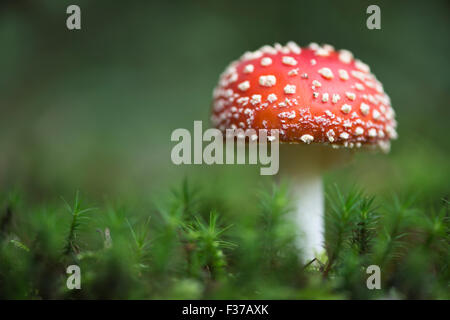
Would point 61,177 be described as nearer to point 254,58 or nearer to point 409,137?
point 254,58

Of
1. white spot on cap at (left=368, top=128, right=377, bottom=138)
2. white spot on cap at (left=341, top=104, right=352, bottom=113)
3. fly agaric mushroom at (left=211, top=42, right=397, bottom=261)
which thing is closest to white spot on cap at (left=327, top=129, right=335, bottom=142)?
fly agaric mushroom at (left=211, top=42, right=397, bottom=261)

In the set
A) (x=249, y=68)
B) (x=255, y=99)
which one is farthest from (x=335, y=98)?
(x=249, y=68)

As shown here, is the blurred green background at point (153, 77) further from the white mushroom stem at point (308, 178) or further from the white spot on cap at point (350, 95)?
the white spot on cap at point (350, 95)

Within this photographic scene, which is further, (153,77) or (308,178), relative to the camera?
(153,77)

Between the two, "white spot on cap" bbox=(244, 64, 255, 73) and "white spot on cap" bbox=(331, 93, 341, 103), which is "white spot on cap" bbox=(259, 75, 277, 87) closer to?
"white spot on cap" bbox=(244, 64, 255, 73)

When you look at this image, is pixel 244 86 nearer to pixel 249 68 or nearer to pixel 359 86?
pixel 249 68
